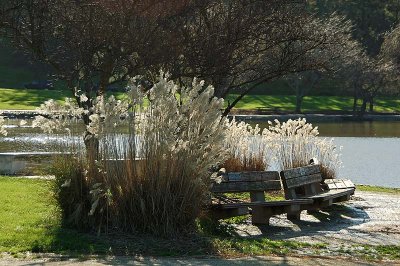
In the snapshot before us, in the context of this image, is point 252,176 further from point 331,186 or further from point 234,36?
point 331,186

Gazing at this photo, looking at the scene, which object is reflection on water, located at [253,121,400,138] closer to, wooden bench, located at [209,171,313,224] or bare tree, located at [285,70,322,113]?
bare tree, located at [285,70,322,113]

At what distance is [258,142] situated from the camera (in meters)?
15.7

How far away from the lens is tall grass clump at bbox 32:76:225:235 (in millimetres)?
9180

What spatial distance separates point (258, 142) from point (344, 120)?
42.0 m

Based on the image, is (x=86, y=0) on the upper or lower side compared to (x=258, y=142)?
upper

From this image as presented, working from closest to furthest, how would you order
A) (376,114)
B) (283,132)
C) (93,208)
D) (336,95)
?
(93,208) → (283,132) → (376,114) → (336,95)

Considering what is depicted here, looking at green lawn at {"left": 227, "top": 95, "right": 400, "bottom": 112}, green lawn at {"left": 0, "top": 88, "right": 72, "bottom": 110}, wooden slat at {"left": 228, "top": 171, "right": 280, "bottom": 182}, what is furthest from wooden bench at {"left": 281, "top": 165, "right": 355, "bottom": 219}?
green lawn at {"left": 227, "top": 95, "right": 400, "bottom": 112}

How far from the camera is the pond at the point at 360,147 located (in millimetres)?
23594

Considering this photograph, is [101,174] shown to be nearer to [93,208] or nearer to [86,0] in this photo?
[93,208]

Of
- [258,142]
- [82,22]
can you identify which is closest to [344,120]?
[258,142]

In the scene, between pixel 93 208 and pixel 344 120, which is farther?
pixel 344 120

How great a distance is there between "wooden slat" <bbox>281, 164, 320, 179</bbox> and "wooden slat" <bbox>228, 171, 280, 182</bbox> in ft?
1.91

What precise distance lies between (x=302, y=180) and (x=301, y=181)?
54 mm

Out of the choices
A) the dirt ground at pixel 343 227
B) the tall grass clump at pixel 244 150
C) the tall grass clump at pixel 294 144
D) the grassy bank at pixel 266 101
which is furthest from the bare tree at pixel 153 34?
the grassy bank at pixel 266 101
